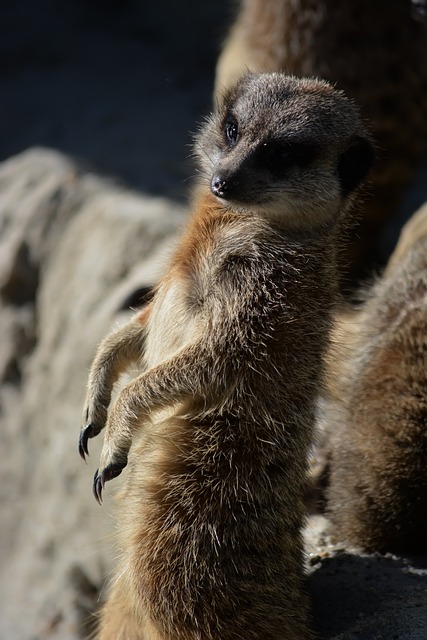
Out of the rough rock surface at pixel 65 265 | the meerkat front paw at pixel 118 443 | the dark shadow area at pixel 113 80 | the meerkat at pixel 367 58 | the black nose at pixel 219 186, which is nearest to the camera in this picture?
the black nose at pixel 219 186

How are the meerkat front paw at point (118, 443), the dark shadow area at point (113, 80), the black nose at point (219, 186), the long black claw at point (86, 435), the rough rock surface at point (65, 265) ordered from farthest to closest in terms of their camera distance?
1. the dark shadow area at point (113, 80)
2. the rough rock surface at point (65, 265)
3. the long black claw at point (86, 435)
4. the meerkat front paw at point (118, 443)
5. the black nose at point (219, 186)

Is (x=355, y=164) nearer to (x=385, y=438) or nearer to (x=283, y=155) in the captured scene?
(x=283, y=155)

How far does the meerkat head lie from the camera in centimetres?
234

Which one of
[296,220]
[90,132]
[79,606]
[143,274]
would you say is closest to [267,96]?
[296,220]

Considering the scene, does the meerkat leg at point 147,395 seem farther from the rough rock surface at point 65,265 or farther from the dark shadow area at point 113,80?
the dark shadow area at point 113,80

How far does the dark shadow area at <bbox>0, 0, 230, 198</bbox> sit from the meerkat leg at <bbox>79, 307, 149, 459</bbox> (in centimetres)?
210

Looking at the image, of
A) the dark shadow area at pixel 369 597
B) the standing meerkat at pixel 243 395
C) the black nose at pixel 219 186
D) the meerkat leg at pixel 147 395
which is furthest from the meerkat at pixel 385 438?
the black nose at pixel 219 186

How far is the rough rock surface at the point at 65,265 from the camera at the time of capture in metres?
4.38

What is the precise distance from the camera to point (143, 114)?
5.89 metres

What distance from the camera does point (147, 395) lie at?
7.90 feet

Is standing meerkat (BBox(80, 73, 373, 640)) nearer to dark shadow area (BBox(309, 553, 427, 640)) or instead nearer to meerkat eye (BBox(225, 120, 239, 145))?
meerkat eye (BBox(225, 120, 239, 145))

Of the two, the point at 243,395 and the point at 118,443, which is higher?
the point at 243,395

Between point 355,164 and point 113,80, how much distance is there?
13.3ft

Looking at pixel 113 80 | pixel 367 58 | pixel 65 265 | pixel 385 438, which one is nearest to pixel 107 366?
pixel 385 438
